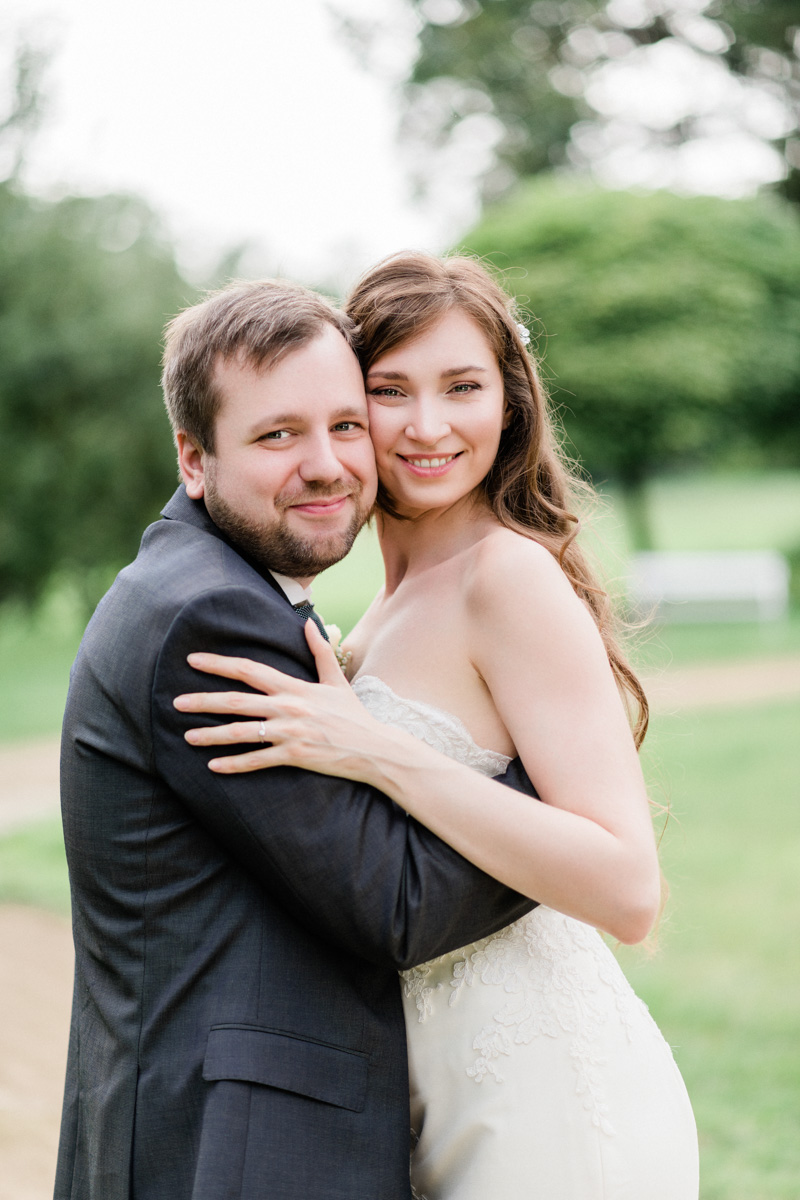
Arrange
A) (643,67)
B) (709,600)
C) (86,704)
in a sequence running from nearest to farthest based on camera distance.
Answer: (86,704) → (709,600) → (643,67)

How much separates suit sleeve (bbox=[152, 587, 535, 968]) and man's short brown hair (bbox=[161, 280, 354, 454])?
1.42ft

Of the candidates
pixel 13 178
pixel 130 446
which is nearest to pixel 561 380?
pixel 130 446

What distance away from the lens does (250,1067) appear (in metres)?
1.83

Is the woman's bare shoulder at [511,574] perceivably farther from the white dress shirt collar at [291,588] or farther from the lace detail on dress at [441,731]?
the white dress shirt collar at [291,588]

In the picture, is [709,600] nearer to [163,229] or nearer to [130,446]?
→ [130,446]

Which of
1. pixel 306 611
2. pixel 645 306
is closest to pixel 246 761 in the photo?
pixel 306 611

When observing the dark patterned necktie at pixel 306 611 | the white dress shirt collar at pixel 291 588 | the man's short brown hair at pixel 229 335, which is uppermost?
the man's short brown hair at pixel 229 335

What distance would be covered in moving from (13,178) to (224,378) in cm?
1563

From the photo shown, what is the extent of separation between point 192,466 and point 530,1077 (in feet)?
4.26

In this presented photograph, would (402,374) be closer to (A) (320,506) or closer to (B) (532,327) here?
(A) (320,506)

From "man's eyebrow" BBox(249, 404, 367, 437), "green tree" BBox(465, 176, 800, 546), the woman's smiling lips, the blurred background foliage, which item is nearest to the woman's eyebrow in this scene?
the woman's smiling lips

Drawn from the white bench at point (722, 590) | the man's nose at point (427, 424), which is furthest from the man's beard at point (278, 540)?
the white bench at point (722, 590)

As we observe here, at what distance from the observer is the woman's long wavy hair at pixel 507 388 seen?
2.33 meters

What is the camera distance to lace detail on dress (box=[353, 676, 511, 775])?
2176mm
